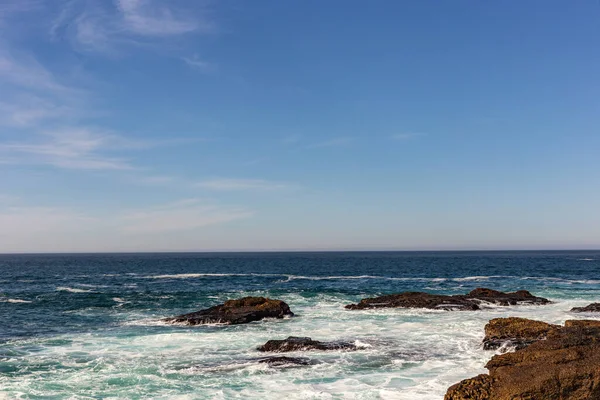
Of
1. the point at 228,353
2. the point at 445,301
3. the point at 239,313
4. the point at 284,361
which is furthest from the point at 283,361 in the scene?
the point at 445,301

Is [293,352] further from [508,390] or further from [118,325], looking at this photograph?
[118,325]

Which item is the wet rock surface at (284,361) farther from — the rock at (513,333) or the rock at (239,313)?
the rock at (239,313)

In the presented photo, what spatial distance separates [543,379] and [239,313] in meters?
23.9

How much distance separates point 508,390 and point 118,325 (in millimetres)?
26554

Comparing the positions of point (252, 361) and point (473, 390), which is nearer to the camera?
point (473, 390)

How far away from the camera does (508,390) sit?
46.4ft

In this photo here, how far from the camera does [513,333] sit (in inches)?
974

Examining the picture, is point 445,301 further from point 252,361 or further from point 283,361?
point 252,361

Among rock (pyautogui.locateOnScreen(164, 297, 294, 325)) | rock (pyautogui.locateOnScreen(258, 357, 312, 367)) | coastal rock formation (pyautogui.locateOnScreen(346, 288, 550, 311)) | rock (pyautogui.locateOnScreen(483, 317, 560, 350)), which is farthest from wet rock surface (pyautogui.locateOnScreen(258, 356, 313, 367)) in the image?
coastal rock formation (pyautogui.locateOnScreen(346, 288, 550, 311))

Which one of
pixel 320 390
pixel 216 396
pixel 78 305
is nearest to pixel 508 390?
pixel 320 390

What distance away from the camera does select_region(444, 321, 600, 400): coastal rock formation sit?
13.9 m

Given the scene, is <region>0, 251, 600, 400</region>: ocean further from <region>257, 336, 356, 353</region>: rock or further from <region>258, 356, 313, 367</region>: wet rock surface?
<region>257, 336, 356, 353</region>: rock

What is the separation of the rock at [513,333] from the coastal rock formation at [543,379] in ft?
20.9

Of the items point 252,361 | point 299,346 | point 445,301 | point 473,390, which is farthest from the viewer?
point 445,301
